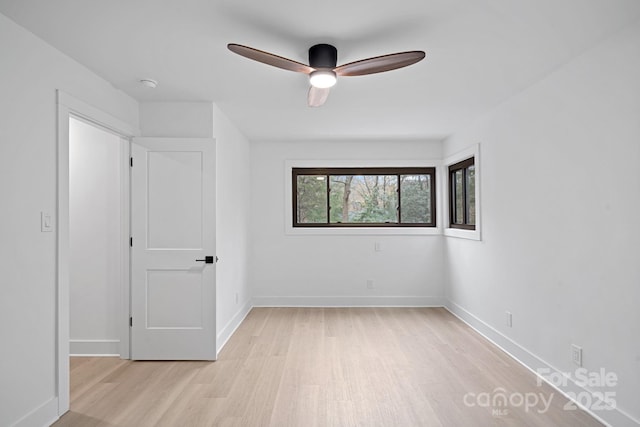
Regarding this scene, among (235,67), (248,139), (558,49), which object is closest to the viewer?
(558,49)

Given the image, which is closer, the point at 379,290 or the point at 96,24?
the point at 96,24

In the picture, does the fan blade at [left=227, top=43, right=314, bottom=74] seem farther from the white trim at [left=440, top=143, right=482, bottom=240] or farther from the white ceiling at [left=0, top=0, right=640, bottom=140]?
the white trim at [left=440, top=143, right=482, bottom=240]

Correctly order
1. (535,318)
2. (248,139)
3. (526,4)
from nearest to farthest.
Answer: (526,4), (535,318), (248,139)

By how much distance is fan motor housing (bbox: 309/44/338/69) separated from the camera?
2389 millimetres

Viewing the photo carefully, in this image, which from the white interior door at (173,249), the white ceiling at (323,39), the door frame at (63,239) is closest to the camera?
the white ceiling at (323,39)

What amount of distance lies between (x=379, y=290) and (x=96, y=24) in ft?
14.7

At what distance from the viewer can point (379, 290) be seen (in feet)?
18.0

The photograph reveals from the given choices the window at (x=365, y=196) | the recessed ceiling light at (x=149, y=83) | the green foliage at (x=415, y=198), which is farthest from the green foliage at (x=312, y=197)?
the recessed ceiling light at (x=149, y=83)

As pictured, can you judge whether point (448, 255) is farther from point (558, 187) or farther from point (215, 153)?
point (215, 153)

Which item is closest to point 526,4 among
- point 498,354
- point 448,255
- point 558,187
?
point 558,187

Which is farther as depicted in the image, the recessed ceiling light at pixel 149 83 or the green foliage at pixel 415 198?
the green foliage at pixel 415 198

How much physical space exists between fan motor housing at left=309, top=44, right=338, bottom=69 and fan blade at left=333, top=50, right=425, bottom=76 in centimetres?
8

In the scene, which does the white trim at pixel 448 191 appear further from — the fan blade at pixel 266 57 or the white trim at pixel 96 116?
the white trim at pixel 96 116

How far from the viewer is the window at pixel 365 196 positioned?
5621 millimetres
